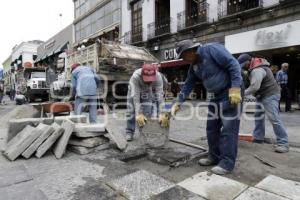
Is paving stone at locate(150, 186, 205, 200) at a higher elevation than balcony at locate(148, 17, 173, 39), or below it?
below

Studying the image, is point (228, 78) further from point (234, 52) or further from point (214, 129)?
point (234, 52)

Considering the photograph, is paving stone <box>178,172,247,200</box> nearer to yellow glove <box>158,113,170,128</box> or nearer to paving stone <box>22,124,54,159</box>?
yellow glove <box>158,113,170,128</box>

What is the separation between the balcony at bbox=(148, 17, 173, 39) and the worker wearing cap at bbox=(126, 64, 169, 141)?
A: 13049mm

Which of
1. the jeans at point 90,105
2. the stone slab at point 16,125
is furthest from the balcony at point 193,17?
the stone slab at point 16,125

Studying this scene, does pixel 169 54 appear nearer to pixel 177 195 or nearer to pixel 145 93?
pixel 145 93

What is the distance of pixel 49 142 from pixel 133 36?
17.7m

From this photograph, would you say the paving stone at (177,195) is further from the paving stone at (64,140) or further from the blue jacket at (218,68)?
the paving stone at (64,140)

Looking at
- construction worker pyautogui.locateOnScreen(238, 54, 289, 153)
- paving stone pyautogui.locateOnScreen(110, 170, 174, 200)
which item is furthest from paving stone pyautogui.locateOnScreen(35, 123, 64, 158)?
construction worker pyautogui.locateOnScreen(238, 54, 289, 153)

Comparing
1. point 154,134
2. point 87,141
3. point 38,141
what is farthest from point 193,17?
point 38,141

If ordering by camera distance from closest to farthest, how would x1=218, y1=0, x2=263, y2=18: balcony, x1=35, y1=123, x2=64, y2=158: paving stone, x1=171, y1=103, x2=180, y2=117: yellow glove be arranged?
1. x1=171, y1=103, x2=180, y2=117: yellow glove
2. x1=35, y1=123, x2=64, y2=158: paving stone
3. x1=218, y1=0, x2=263, y2=18: balcony

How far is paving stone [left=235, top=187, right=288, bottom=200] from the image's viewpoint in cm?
249

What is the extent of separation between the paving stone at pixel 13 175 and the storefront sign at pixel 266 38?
1079 centimetres

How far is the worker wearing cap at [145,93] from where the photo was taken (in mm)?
4602

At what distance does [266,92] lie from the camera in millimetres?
4383
